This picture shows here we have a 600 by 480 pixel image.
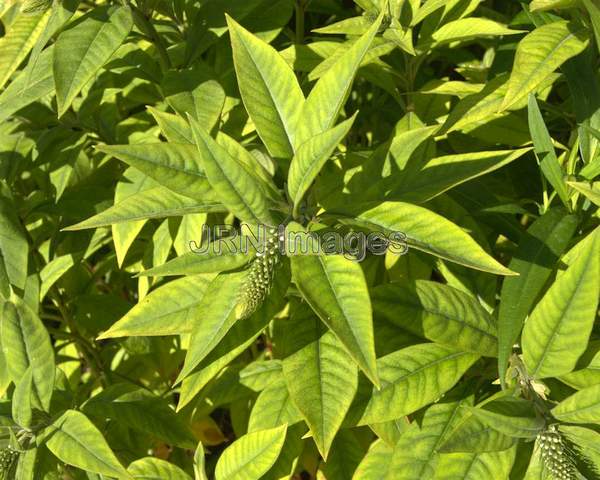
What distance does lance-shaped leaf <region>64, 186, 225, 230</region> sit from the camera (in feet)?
4.36

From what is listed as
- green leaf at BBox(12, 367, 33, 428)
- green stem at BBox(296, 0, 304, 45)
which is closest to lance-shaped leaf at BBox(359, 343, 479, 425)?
green leaf at BBox(12, 367, 33, 428)

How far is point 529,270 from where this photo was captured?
145 cm

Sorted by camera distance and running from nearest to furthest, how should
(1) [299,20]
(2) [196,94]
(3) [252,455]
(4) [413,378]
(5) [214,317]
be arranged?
(5) [214,317]
(4) [413,378]
(3) [252,455]
(2) [196,94]
(1) [299,20]

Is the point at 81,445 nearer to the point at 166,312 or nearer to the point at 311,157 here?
the point at 166,312

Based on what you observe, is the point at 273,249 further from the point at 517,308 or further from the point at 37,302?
the point at 37,302

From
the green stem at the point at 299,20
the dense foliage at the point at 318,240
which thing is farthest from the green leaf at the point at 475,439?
the green stem at the point at 299,20

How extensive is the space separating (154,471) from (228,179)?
849mm

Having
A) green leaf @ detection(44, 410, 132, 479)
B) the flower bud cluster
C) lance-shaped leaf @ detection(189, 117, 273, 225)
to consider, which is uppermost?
lance-shaped leaf @ detection(189, 117, 273, 225)

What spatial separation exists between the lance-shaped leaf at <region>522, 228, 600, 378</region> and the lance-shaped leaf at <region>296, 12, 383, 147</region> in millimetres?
522

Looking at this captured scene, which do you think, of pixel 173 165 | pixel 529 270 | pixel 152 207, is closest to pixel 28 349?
pixel 152 207

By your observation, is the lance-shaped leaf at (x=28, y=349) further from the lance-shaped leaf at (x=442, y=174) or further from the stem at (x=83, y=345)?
the lance-shaped leaf at (x=442, y=174)

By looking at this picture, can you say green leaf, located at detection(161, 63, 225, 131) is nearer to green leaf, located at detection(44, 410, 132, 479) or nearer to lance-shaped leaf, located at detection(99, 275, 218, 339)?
lance-shaped leaf, located at detection(99, 275, 218, 339)

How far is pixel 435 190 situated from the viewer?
138 centimetres

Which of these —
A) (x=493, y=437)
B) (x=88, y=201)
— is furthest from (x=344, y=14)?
(x=493, y=437)
